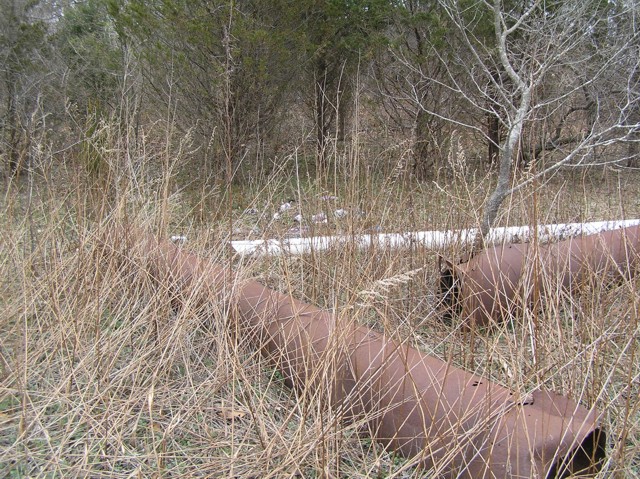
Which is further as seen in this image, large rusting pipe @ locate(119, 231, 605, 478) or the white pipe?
the white pipe

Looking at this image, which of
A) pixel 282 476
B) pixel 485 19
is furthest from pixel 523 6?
pixel 282 476

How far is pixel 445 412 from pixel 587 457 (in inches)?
14.3

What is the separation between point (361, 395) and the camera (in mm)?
1560

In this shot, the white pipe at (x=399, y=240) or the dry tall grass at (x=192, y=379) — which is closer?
the dry tall grass at (x=192, y=379)

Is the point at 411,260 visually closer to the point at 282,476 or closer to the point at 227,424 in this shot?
the point at 227,424

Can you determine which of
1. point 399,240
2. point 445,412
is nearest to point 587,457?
point 445,412

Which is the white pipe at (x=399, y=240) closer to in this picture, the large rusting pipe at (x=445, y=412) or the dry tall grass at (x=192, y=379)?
the dry tall grass at (x=192, y=379)

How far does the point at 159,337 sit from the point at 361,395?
827mm

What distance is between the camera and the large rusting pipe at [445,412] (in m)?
1.24

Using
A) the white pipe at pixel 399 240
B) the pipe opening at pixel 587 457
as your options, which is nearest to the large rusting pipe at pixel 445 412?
the pipe opening at pixel 587 457

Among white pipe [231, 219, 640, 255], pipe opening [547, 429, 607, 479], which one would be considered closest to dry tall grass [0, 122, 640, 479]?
pipe opening [547, 429, 607, 479]

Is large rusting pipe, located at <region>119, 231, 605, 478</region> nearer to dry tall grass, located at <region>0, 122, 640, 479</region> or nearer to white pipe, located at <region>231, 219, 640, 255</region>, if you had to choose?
dry tall grass, located at <region>0, 122, 640, 479</region>

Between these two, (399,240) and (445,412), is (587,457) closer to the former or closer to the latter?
(445,412)

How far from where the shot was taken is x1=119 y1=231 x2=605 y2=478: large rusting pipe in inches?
48.9
